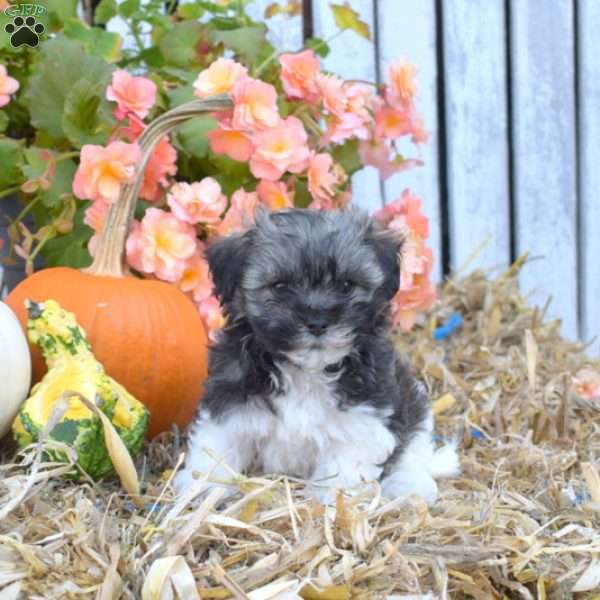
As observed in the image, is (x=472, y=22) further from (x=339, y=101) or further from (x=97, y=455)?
(x=97, y=455)

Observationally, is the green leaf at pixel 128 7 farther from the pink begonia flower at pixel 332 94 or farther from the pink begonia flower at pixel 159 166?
the pink begonia flower at pixel 332 94

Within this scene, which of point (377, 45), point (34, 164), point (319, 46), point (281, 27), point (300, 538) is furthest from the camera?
point (377, 45)

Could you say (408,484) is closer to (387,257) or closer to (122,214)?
(387,257)

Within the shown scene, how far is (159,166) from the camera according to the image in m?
4.49

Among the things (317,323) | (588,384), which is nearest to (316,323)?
(317,323)

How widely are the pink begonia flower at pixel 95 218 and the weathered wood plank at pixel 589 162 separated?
3.27 m

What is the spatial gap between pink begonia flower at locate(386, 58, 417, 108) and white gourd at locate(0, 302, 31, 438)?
7.06ft

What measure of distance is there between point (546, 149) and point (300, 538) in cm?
402

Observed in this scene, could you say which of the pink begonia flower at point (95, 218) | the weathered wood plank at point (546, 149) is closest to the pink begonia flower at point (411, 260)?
the pink begonia flower at point (95, 218)

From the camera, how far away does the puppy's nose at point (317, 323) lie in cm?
314

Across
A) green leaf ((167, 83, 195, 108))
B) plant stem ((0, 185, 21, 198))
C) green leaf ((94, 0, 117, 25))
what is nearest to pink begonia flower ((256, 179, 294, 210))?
green leaf ((167, 83, 195, 108))

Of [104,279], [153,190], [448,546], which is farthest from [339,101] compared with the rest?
[448,546]

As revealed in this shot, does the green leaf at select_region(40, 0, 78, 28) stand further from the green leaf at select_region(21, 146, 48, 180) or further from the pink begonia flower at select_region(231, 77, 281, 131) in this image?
the pink begonia flower at select_region(231, 77, 281, 131)

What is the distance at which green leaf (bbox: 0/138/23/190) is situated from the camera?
4.56m
